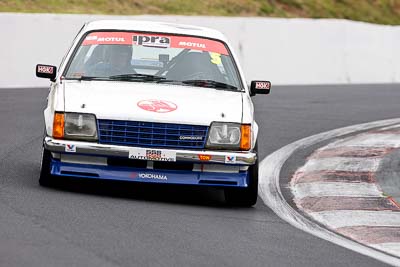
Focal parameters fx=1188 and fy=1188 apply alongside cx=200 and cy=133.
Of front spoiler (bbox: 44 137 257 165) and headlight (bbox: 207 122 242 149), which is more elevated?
headlight (bbox: 207 122 242 149)

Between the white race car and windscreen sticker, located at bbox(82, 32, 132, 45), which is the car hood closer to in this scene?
the white race car

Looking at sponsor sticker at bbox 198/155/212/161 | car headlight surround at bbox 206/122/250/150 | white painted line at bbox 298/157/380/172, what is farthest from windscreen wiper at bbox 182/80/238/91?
white painted line at bbox 298/157/380/172

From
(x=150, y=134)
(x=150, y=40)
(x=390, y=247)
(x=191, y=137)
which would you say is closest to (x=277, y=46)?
(x=150, y=40)

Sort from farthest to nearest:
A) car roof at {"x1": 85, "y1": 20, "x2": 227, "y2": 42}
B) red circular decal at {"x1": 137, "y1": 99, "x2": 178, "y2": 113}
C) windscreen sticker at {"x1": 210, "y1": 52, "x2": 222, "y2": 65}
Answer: car roof at {"x1": 85, "y1": 20, "x2": 227, "y2": 42}, windscreen sticker at {"x1": 210, "y1": 52, "x2": 222, "y2": 65}, red circular decal at {"x1": 137, "y1": 99, "x2": 178, "y2": 113}

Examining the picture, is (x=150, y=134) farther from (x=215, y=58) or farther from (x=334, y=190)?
(x=334, y=190)

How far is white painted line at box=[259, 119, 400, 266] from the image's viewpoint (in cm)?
813

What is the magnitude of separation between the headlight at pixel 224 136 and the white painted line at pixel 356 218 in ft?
2.94

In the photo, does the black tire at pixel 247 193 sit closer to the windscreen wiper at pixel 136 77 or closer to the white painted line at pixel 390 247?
the windscreen wiper at pixel 136 77

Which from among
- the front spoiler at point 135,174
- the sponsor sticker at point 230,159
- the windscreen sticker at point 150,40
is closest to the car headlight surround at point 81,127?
the front spoiler at point 135,174

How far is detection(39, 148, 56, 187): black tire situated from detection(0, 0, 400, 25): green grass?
17.7 m

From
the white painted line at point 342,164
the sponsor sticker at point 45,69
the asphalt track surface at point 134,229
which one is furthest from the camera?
the white painted line at point 342,164

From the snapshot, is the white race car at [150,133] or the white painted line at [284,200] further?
the white race car at [150,133]

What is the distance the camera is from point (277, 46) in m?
25.2

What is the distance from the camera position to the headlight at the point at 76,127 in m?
9.24
